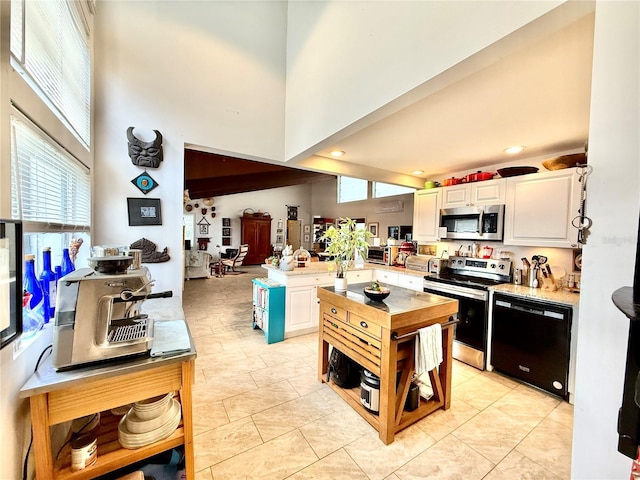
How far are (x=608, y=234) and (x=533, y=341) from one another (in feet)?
6.40

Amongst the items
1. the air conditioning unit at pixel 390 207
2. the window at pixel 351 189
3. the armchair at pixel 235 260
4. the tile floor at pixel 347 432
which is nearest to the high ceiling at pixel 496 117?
the tile floor at pixel 347 432

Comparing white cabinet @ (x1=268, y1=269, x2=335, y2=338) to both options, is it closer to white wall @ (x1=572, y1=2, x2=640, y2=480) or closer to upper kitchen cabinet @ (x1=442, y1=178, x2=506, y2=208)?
upper kitchen cabinet @ (x1=442, y1=178, x2=506, y2=208)

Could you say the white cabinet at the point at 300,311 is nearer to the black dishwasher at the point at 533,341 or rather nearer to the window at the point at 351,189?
the black dishwasher at the point at 533,341

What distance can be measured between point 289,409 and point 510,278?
2.88 m

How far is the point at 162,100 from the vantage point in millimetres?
2604

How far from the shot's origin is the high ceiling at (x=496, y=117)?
1.41m

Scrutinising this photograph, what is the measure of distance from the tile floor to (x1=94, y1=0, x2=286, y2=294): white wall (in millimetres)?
1268

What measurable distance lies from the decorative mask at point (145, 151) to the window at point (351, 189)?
608 cm

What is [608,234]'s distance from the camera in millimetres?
1016

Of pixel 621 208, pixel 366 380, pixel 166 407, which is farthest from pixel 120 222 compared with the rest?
pixel 621 208

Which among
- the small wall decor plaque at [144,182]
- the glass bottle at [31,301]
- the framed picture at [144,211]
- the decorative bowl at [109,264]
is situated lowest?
the glass bottle at [31,301]

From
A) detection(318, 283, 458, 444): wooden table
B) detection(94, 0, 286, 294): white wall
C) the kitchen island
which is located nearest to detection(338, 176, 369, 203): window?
the kitchen island

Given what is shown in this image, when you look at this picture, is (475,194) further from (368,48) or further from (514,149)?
(368,48)

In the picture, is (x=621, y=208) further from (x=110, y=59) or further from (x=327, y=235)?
(x=110, y=59)
